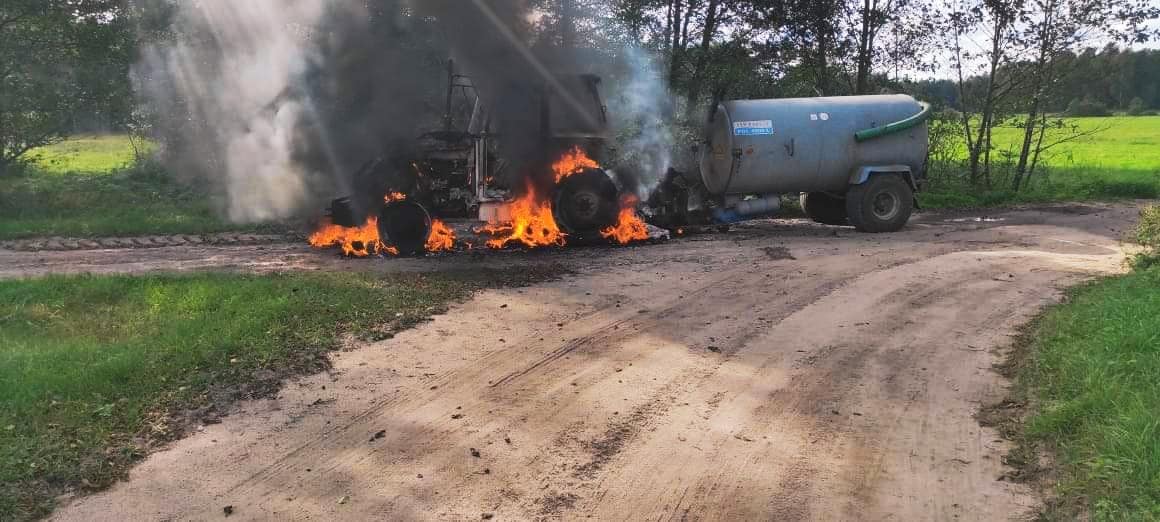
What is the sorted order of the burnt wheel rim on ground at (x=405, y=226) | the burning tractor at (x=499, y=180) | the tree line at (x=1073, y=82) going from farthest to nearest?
the tree line at (x=1073, y=82), the burning tractor at (x=499, y=180), the burnt wheel rim on ground at (x=405, y=226)

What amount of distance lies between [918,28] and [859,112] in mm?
7293

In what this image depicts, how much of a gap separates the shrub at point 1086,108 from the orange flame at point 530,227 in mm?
14740

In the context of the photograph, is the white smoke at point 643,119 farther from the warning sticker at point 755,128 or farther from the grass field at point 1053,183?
the grass field at point 1053,183

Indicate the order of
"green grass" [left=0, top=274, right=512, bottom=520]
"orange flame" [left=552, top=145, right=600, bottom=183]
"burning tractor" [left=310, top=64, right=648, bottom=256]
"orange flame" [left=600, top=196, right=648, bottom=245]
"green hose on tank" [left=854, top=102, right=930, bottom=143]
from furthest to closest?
"green hose on tank" [left=854, top=102, right=930, bottom=143]
"orange flame" [left=600, top=196, right=648, bottom=245]
"orange flame" [left=552, top=145, right=600, bottom=183]
"burning tractor" [left=310, top=64, right=648, bottom=256]
"green grass" [left=0, top=274, right=512, bottom=520]

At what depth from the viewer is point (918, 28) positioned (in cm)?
1827

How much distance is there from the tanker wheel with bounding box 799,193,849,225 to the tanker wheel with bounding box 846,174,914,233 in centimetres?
89

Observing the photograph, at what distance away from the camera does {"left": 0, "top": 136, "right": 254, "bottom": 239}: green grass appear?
42.4 ft

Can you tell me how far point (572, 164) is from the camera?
37.7 ft

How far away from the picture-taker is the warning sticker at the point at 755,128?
40.5ft

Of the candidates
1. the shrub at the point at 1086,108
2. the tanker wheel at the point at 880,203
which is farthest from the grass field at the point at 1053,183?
the tanker wheel at the point at 880,203

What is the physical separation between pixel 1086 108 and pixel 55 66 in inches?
1037

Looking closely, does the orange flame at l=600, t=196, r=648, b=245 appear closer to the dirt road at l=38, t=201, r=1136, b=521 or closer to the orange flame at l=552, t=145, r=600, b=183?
the orange flame at l=552, t=145, r=600, b=183

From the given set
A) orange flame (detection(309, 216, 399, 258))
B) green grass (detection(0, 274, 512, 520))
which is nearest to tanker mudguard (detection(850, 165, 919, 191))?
green grass (detection(0, 274, 512, 520))

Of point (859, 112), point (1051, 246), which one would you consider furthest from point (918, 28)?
point (1051, 246)
